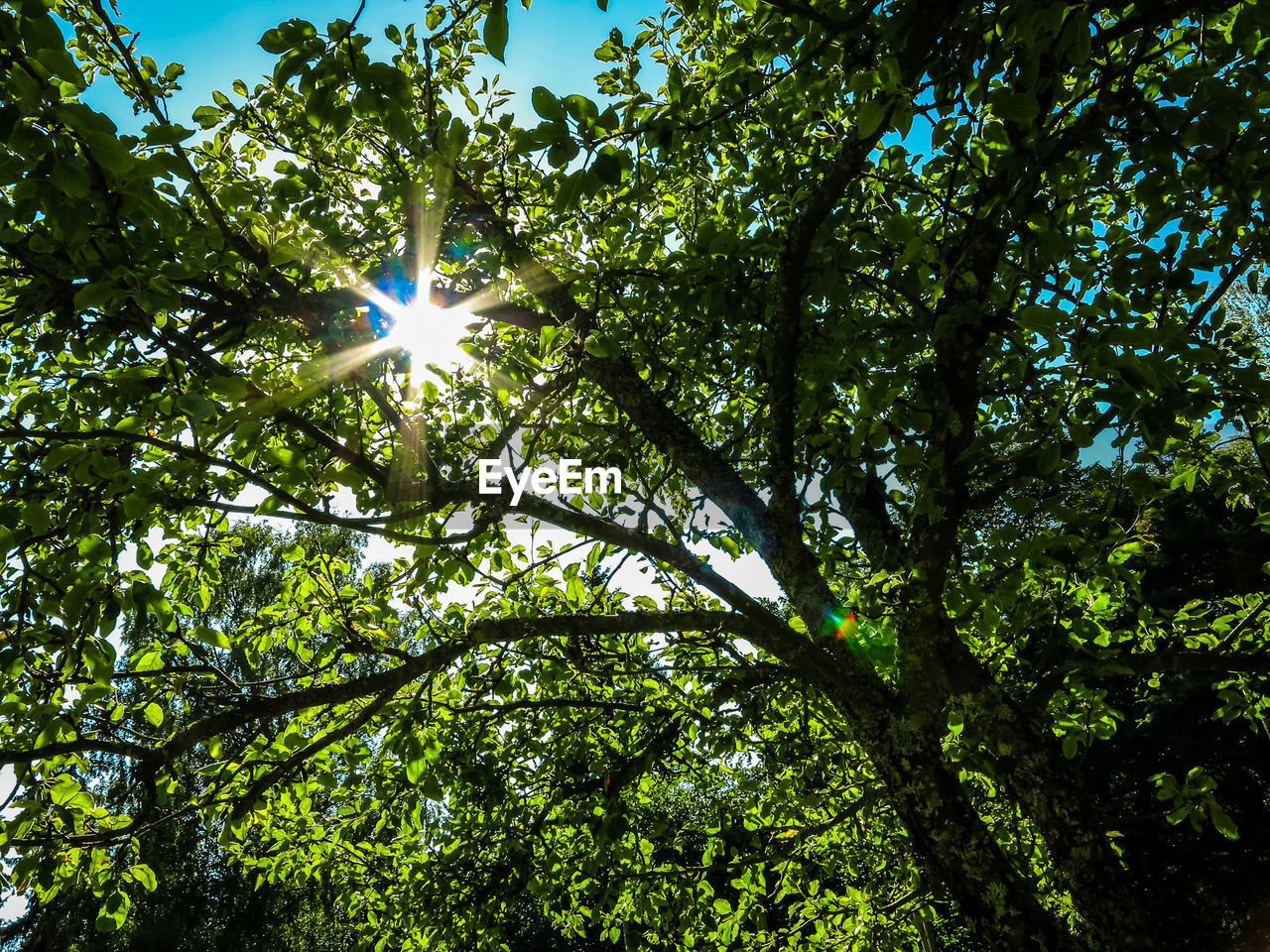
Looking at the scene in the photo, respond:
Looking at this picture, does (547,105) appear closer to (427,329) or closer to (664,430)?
(427,329)

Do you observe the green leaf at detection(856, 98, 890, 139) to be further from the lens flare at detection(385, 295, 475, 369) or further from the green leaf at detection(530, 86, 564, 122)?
the lens flare at detection(385, 295, 475, 369)

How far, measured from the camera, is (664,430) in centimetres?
471

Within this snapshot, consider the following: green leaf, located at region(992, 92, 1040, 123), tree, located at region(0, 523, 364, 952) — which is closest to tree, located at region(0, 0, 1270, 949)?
green leaf, located at region(992, 92, 1040, 123)

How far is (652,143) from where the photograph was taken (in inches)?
96.2

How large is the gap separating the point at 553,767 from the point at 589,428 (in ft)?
8.48

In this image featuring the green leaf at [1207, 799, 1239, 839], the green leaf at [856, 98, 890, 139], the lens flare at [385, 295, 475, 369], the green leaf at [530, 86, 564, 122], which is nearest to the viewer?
the green leaf at [530, 86, 564, 122]

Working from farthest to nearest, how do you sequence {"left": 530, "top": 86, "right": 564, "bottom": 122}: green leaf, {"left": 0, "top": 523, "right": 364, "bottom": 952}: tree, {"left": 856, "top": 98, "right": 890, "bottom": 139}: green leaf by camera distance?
{"left": 0, "top": 523, "right": 364, "bottom": 952}: tree
{"left": 856, "top": 98, "right": 890, "bottom": 139}: green leaf
{"left": 530, "top": 86, "right": 564, "bottom": 122}: green leaf

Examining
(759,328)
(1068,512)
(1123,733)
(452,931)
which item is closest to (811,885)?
(452,931)

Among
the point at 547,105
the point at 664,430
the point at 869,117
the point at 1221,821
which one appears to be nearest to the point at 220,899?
the point at 664,430

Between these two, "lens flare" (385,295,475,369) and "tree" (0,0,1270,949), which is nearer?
"tree" (0,0,1270,949)

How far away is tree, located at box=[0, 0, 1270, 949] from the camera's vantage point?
227 cm

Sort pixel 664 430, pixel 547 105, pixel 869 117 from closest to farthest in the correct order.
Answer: pixel 547 105
pixel 869 117
pixel 664 430

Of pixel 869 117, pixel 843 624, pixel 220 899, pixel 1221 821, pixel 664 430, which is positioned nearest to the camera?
pixel 869 117

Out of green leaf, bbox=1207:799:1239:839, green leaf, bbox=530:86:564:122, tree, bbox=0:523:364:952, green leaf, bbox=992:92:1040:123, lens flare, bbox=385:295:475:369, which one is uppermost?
tree, bbox=0:523:364:952
